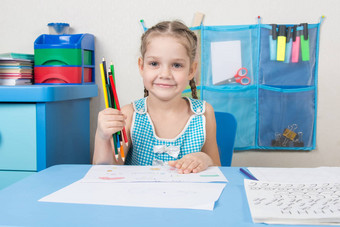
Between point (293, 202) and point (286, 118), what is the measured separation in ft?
3.96

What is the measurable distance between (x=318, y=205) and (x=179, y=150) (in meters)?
0.67

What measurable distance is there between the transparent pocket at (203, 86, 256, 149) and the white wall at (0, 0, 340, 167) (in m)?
0.10

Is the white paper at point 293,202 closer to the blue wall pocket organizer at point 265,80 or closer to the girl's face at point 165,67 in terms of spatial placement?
the girl's face at point 165,67

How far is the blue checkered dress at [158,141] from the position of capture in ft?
3.89

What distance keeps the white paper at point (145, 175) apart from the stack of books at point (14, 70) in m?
0.84

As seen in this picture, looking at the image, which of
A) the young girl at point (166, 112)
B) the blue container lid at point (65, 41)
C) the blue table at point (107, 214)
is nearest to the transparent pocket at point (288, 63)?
the young girl at point (166, 112)

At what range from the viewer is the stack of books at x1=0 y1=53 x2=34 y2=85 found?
1.46 m

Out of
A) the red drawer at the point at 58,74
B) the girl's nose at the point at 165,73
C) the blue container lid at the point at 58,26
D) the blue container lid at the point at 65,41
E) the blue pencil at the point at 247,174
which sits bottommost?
the blue pencil at the point at 247,174

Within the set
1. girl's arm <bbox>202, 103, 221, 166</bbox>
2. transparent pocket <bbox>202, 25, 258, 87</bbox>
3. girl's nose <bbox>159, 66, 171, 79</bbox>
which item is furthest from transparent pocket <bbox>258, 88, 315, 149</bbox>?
girl's nose <bbox>159, 66, 171, 79</bbox>

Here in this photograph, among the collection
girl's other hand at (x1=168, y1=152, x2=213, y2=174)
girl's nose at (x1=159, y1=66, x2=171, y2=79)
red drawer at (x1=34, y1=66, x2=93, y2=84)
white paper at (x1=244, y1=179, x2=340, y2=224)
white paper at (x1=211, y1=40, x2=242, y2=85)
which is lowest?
white paper at (x1=244, y1=179, x2=340, y2=224)

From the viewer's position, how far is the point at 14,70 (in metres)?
1.49

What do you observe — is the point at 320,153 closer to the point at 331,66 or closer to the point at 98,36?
the point at 331,66

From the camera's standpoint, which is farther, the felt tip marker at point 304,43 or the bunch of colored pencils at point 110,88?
the felt tip marker at point 304,43

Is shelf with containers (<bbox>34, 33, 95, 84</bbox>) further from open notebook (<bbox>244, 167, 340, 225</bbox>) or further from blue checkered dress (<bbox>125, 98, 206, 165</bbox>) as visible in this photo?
open notebook (<bbox>244, 167, 340, 225</bbox>)
